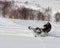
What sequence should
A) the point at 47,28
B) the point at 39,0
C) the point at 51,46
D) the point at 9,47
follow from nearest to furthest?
1. the point at 9,47
2. the point at 51,46
3. the point at 47,28
4. the point at 39,0

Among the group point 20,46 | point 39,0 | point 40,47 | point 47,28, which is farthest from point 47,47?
point 39,0

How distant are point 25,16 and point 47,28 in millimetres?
9919

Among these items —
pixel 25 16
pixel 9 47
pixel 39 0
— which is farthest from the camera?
pixel 39 0

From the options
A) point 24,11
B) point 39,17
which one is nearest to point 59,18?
point 39,17

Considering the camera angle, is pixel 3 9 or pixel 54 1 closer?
pixel 3 9

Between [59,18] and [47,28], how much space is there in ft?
35.3

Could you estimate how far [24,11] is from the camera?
834 inches

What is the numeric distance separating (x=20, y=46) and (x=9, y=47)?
0.42 m

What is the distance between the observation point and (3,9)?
22.3m

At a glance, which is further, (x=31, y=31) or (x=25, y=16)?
(x=25, y=16)

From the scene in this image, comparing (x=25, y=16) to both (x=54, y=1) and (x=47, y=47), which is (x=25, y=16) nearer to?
(x=47, y=47)

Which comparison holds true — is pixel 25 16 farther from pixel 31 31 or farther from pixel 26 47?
pixel 26 47

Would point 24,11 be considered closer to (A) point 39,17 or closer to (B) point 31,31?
(A) point 39,17

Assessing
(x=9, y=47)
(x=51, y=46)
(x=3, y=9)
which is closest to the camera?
(x=9, y=47)
